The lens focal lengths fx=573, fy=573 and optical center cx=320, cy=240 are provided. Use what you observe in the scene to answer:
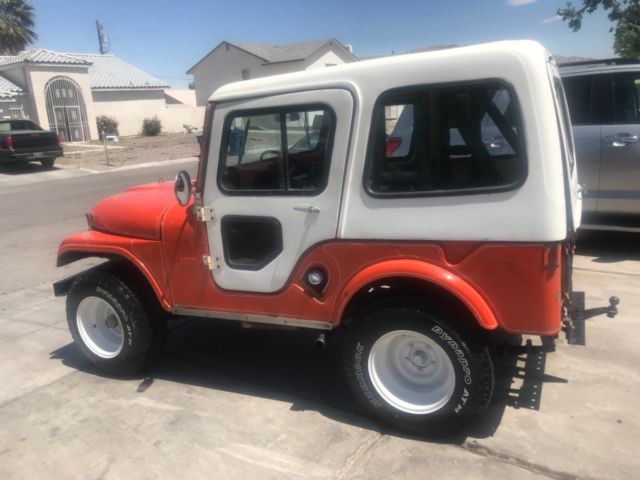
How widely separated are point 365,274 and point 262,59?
4089 cm

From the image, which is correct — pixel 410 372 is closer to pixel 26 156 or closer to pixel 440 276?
pixel 440 276

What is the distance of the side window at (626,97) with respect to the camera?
5.94m

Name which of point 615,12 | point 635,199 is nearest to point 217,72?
point 615,12

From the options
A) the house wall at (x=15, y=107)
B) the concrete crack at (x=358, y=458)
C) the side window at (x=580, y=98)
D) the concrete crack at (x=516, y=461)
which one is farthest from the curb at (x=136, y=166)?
the concrete crack at (x=516, y=461)

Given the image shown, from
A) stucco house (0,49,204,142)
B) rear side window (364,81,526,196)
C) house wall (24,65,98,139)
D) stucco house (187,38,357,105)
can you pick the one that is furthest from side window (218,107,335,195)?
stucco house (187,38,357,105)

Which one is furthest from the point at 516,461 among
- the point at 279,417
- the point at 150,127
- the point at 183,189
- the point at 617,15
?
the point at 150,127

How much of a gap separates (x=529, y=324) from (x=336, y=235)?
1.10m

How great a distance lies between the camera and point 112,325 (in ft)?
13.9

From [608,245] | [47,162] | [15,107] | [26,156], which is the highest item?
[15,107]

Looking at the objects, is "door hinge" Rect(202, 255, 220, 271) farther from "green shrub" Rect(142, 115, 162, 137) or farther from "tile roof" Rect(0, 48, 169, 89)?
"green shrub" Rect(142, 115, 162, 137)

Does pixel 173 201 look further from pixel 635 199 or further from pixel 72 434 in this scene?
pixel 635 199

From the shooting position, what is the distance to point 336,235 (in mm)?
3174

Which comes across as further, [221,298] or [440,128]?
[221,298]

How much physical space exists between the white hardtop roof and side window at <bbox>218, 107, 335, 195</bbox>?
13 cm
